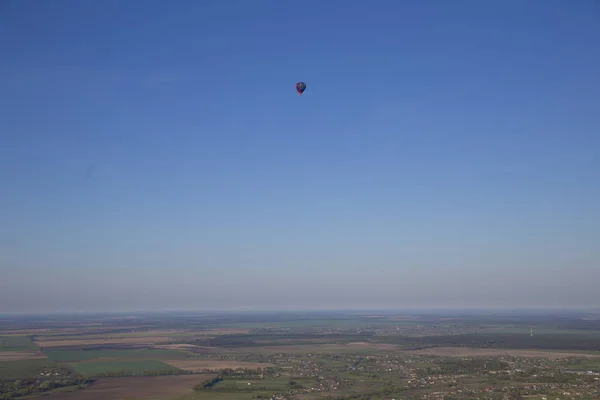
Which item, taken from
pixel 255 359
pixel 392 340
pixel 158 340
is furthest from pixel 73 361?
pixel 392 340

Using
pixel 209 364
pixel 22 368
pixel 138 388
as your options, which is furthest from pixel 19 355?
pixel 138 388

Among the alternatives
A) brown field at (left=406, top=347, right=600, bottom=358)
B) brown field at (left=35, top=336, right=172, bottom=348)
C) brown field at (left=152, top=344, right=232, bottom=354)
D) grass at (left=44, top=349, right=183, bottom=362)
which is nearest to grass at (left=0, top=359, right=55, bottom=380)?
grass at (left=44, top=349, right=183, bottom=362)

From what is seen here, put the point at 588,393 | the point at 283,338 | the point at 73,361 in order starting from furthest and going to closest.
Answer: the point at 283,338 < the point at 73,361 < the point at 588,393

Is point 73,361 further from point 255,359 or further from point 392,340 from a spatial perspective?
point 392,340

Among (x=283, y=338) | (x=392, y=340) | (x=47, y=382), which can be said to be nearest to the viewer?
(x=47, y=382)

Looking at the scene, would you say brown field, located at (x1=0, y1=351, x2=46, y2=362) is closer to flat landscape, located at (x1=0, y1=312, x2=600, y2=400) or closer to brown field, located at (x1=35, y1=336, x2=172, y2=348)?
flat landscape, located at (x1=0, y1=312, x2=600, y2=400)

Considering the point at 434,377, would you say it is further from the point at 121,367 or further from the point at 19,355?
the point at 19,355
